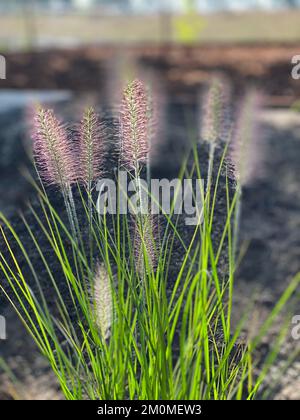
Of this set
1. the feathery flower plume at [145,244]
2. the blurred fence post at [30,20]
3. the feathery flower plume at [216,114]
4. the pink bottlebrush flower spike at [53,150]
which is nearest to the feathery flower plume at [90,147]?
the pink bottlebrush flower spike at [53,150]

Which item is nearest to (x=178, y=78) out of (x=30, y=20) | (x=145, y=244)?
(x=145, y=244)

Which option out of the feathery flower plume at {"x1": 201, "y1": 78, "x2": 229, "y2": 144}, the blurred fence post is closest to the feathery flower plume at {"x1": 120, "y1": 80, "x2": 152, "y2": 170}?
the feathery flower plume at {"x1": 201, "y1": 78, "x2": 229, "y2": 144}

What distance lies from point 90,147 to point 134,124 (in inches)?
3.9

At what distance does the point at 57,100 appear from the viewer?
206 inches

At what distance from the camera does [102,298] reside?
3.96 feet

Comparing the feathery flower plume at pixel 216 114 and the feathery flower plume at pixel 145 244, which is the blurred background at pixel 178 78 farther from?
the feathery flower plume at pixel 145 244

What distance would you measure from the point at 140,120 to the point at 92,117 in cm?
9

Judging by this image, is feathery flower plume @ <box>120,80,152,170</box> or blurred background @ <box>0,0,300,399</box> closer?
feathery flower plume @ <box>120,80,152,170</box>

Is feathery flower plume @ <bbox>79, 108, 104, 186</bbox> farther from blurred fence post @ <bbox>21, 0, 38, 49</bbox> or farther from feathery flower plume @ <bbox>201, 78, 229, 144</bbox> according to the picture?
blurred fence post @ <bbox>21, 0, 38, 49</bbox>

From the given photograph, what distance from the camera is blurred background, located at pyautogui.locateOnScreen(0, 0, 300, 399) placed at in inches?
103

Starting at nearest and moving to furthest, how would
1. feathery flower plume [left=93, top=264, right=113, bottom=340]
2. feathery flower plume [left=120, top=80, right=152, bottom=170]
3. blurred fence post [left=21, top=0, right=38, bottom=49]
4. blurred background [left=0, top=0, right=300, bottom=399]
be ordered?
feathery flower plume [left=120, top=80, right=152, bottom=170], feathery flower plume [left=93, top=264, right=113, bottom=340], blurred background [left=0, top=0, right=300, bottom=399], blurred fence post [left=21, top=0, right=38, bottom=49]

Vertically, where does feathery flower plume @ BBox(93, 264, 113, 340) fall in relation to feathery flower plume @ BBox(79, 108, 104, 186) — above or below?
below

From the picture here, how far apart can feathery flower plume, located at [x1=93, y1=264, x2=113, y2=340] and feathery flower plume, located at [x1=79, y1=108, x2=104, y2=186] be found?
0.66 feet

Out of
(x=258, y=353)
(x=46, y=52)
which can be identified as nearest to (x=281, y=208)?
(x=258, y=353)
